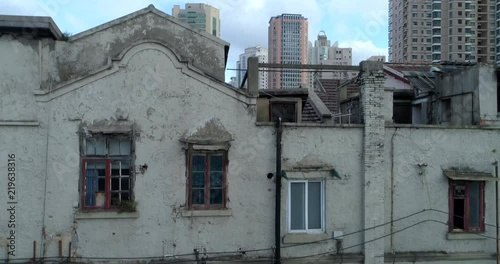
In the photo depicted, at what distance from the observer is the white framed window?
1149 centimetres

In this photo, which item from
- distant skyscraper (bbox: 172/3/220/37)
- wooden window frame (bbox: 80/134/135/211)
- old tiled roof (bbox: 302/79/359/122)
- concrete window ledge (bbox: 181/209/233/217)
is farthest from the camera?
distant skyscraper (bbox: 172/3/220/37)

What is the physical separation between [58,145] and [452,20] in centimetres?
8808

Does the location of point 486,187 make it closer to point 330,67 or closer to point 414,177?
point 414,177

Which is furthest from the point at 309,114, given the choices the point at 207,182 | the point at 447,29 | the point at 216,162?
the point at 447,29

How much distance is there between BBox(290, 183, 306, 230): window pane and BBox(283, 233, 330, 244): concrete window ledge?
23 centimetres

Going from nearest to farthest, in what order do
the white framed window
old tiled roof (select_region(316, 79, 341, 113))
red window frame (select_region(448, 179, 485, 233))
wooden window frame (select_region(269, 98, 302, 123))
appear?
the white framed window → red window frame (select_region(448, 179, 485, 233)) → wooden window frame (select_region(269, 98, 302, 123)) → old tiled roof (select_region(316, 79, 341, 113))

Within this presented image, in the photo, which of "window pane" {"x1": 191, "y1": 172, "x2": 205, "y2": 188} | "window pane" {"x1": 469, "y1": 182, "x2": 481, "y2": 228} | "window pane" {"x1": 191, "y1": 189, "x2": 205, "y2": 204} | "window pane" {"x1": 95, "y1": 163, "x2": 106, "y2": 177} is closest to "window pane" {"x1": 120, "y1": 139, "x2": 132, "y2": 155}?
"window pane" {"x1": 95, "y1": 163, "x2": 106, "y2": 177}

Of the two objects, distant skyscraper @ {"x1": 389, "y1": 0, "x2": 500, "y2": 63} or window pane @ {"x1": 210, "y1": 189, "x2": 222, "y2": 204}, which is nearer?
window pane @ {"x1": 210, "y1": 189, "x2": 222, "y2": 204}

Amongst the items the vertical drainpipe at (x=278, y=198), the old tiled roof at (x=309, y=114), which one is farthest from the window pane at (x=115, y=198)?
the old tiled roof at (x=309, y=114)

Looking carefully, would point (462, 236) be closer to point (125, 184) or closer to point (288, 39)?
point (125, 184)

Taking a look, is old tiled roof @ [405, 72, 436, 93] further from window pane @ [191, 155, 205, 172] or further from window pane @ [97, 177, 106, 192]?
window pane @ [97, 177, 106, 192]

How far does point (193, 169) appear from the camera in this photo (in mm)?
11086

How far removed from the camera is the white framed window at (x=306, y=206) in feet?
37.7

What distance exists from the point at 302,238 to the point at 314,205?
0.81 metres
